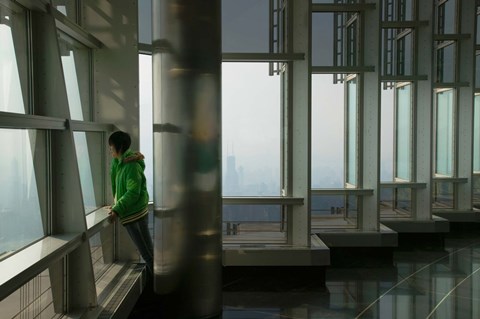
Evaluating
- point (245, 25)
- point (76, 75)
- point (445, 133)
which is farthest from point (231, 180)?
point (445, 133)

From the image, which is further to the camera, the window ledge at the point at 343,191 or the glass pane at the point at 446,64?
the glass pane at the point at 446,64

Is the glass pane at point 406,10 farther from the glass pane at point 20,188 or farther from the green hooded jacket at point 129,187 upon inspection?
the glass pane at point 20,188

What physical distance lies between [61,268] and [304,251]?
310cm

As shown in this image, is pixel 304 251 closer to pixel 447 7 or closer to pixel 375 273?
pixel 375 273

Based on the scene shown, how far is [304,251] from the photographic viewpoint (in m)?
5.85

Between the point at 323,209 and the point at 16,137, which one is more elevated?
the point at 16,137

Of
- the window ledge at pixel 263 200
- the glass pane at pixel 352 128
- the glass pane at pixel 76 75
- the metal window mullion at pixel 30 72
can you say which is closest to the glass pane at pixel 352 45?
the glass pane at pixel 352 128

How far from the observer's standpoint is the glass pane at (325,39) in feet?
24.3

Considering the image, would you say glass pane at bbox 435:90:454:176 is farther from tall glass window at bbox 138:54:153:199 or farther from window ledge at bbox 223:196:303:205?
tall glass window at bbox 138:54:153:199

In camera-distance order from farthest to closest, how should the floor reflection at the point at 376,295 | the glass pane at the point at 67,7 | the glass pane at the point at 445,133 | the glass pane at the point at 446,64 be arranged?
the glass pane at the point at 445,133, the glass pane at the point at 446,64, the floor reflection at the point at 376,295, the glass pane at the point at 67,7

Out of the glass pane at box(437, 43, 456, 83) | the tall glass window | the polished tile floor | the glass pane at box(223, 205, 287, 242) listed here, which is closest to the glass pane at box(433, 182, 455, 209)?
the glass pane at box(437, 43, 456, 83)

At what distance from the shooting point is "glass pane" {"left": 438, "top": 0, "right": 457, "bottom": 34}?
9.48 meters

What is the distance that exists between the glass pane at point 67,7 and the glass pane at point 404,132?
573 centimetres

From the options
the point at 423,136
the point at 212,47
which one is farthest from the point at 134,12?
the point at 423,136
